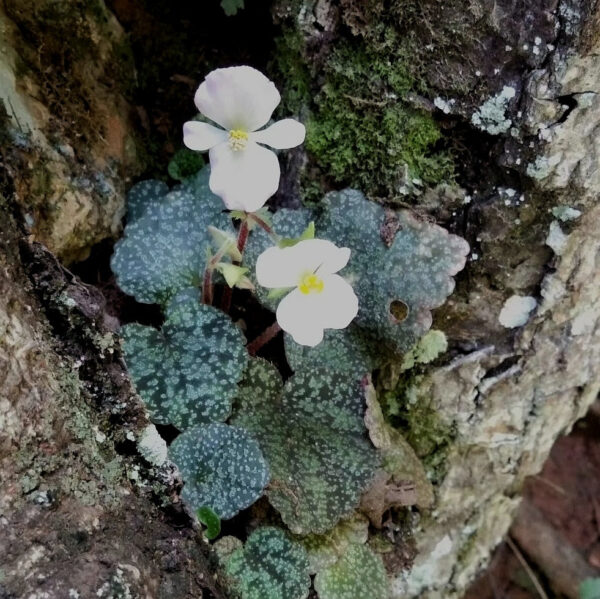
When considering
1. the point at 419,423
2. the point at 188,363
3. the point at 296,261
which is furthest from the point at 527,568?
the point at 296,261

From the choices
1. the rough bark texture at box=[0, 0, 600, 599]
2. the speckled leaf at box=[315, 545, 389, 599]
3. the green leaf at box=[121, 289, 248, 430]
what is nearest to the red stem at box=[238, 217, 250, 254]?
the green leaf at box=[121, 289, 248, 430]

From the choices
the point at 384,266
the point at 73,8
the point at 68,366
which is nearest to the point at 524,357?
the point at 384,266

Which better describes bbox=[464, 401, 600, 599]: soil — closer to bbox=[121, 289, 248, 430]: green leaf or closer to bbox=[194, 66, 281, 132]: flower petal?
bbox=[121, 289, 248, 430]: green leaf

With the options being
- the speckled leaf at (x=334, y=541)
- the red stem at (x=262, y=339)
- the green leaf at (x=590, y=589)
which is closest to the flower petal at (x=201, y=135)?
the red stem at (x=262, y=339)

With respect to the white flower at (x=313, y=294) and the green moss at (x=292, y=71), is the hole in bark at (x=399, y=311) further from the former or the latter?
the green moss at (x=292, y=71)

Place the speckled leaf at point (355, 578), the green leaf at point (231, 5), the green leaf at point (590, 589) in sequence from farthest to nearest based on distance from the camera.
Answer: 1. the green leaf at point (590, 589)
2. the green leaf at point (231, 5)
3. the speckled leaf at point (355, 578)
